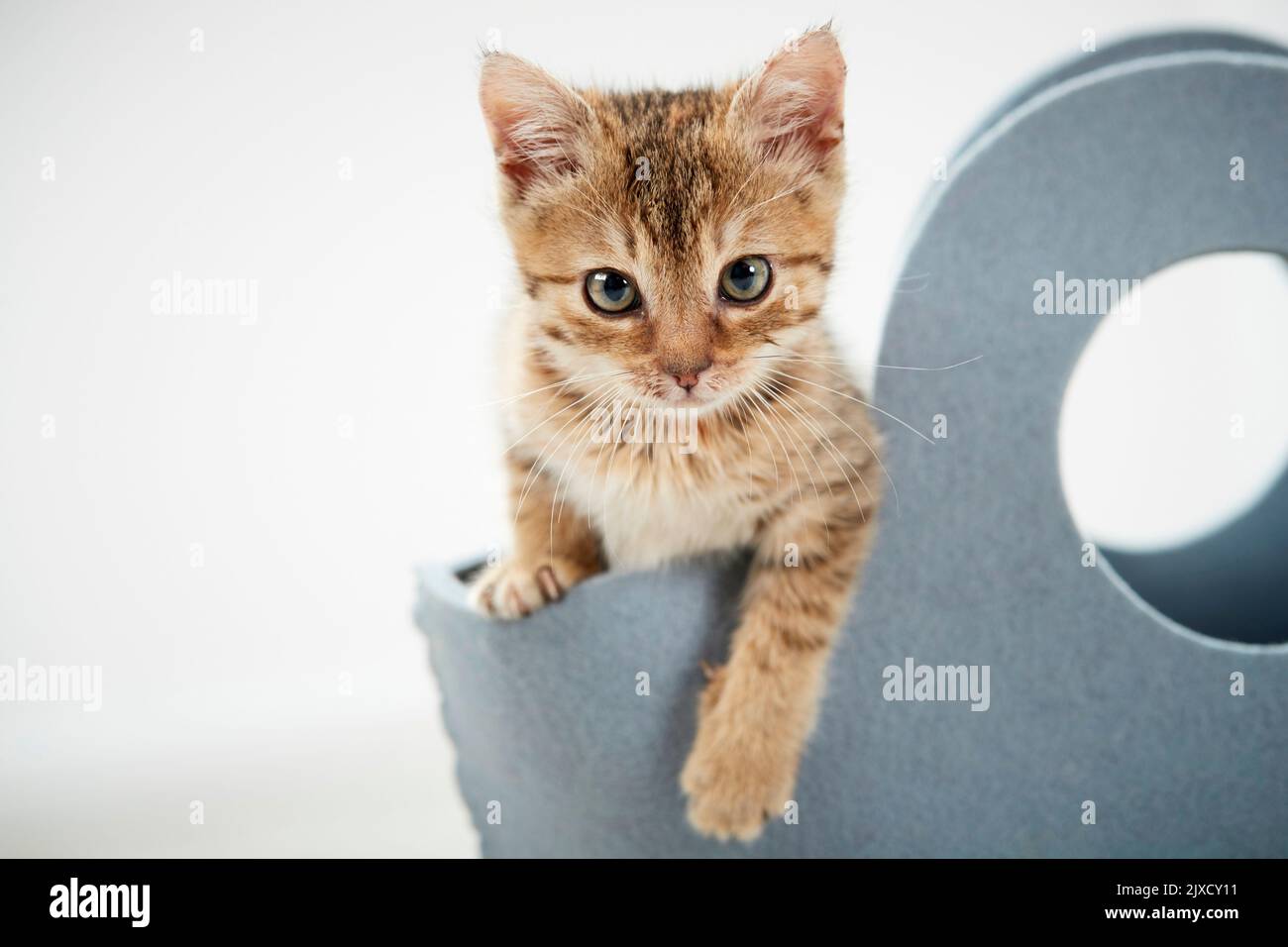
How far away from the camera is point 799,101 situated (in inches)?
36.6

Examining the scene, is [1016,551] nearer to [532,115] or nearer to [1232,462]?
[532,115]

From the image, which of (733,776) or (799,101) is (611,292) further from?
(733,776)

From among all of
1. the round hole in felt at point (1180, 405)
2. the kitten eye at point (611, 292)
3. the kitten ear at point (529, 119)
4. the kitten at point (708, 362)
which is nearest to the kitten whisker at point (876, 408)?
the kitten at point (708, 362)

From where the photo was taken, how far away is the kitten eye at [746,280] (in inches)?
36.2

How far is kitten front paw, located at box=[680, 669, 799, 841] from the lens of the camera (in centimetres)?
94

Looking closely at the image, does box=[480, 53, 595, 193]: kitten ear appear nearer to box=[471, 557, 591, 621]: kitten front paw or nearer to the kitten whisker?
the kitten whisker

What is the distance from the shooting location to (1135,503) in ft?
5.74

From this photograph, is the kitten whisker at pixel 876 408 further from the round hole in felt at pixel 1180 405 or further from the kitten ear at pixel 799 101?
the round hole in felt at pixel 1180 405

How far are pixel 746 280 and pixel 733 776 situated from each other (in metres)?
0.51

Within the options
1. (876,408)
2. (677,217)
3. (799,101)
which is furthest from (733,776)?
(799,101)

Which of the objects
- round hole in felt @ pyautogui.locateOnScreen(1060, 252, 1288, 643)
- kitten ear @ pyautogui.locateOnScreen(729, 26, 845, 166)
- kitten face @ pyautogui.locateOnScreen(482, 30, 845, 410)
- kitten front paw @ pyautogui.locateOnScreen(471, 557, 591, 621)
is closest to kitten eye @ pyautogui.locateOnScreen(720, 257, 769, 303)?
kitten face @ pyautogui.locateOnScreen(482, 30, 845, 410)

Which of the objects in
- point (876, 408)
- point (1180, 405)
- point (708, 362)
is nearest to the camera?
point (708, 362)

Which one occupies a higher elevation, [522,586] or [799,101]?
[799,101]
